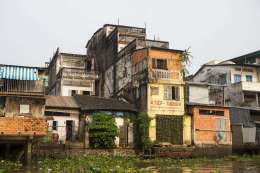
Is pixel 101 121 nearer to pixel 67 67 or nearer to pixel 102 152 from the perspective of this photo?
pixel 102 152

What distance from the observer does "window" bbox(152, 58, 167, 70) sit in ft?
139

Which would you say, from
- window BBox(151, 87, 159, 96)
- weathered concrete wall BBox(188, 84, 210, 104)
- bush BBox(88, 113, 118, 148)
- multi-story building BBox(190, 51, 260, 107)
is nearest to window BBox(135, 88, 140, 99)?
window BBox(151, 87, 159, 96)

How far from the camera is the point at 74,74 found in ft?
170

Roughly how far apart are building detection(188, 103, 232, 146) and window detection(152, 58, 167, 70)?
4782mm

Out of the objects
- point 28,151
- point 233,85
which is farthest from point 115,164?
point 233,85

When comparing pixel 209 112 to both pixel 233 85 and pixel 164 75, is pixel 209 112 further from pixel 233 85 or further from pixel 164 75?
pixel 233 85

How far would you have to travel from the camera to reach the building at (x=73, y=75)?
51.3 m

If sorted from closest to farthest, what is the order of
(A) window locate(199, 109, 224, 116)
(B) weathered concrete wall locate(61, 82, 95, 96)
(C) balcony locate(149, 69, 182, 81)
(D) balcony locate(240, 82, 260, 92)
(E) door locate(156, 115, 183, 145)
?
(E) door locate(156, 115, 183, 145)
(C) balcony locate(149, 69, 182, 81)
(A) window locate(199, 109, 224, 116)
(B) weathered concrete wall locate(61, 82, 95, 96)
(D) balcony locate(240, 82, 260, 92)

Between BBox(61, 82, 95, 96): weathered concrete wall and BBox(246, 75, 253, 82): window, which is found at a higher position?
BBox(246, 75, 253, 82): window

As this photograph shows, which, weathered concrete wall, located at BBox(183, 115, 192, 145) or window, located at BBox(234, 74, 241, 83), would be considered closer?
weathered concrete wall, located at BBox(183, 115, 192, 145)

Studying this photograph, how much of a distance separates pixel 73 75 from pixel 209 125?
1823cm

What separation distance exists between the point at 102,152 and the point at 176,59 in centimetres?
1275

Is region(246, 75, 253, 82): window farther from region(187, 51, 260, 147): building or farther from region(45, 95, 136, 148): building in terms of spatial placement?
region(45, 95, 136, 148): building

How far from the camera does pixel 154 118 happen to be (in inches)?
1610
